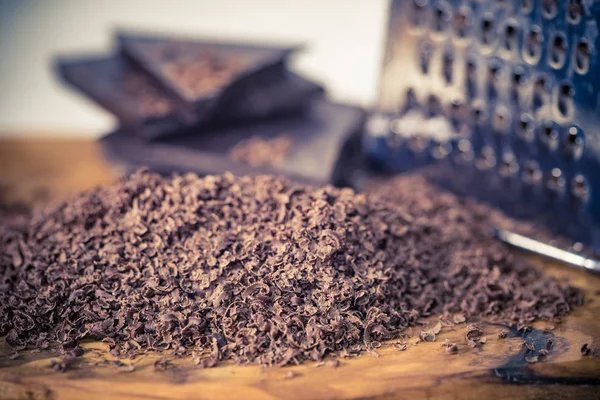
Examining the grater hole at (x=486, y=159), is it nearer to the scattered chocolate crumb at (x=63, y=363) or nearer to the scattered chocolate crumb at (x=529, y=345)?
the scattered chocolate crumb at (x=529, y=345)

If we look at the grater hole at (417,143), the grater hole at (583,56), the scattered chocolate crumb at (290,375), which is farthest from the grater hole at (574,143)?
the scattered chocolate crumb at (290,375)

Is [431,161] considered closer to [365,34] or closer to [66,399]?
[66,399]

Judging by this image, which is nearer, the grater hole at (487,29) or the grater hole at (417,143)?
the grater hole at (487,29)

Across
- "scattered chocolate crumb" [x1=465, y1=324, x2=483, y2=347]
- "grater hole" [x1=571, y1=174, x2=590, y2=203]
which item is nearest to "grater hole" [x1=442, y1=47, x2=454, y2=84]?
"grater hole" [x1=571, y1=174, x2=590, y2=203]

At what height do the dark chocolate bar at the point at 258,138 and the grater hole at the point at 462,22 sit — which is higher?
the grater hole at the point at 462,22

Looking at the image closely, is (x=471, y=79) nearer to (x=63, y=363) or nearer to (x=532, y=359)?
(x=532, y=359)

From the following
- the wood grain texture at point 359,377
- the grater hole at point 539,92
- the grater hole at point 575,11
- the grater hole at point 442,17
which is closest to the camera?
the wood grain texture at point 359,377

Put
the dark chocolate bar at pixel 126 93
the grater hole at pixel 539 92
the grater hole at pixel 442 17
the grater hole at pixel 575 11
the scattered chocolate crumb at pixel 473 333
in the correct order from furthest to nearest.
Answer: the dark chocolate bar at pixel 126 93
the grater hole at pixel 442 17
the grater hole at pixel 539 92
the grater hole at pixel 575 11
the scattered chocolate crumb at pixel 473 333
